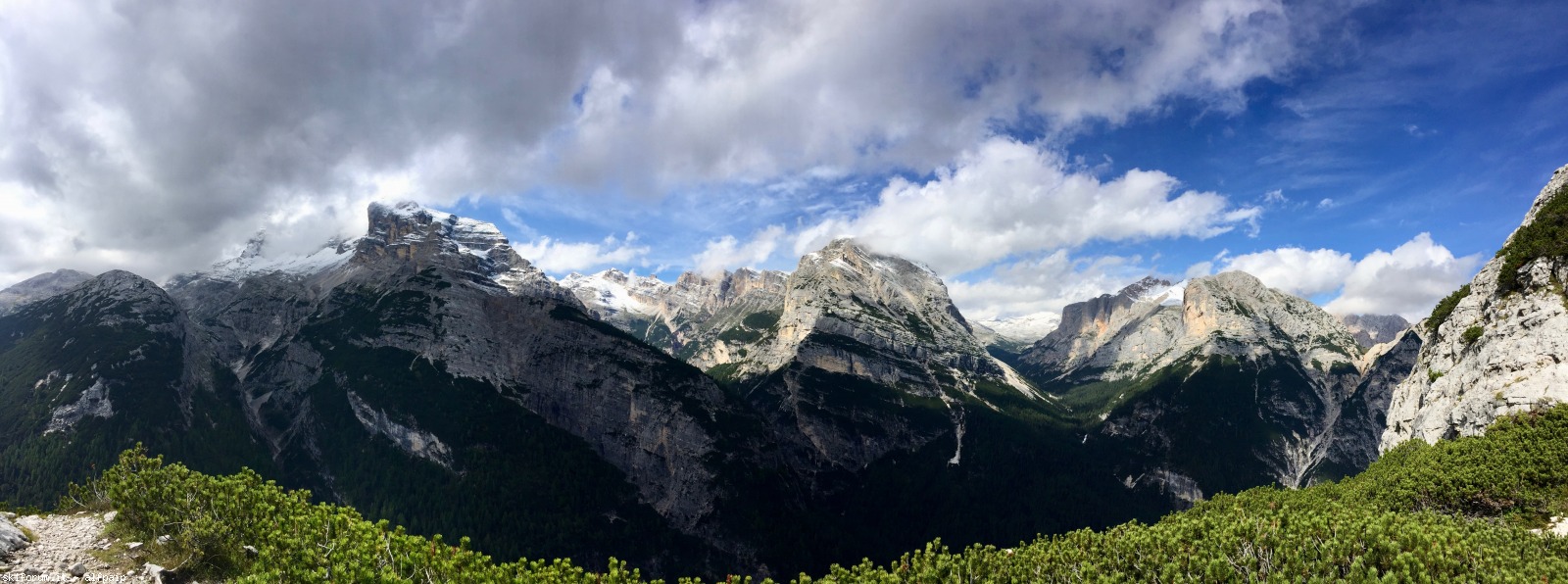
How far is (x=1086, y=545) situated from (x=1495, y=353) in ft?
274

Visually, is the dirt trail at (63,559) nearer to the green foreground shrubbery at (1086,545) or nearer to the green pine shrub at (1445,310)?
the green foreground shrubbery at (1086,545)

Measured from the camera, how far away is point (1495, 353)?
94938 mm

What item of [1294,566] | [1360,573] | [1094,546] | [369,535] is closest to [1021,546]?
[1094,546]

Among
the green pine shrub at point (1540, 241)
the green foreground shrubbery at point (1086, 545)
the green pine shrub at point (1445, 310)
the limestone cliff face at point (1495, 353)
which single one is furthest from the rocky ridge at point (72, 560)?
the green pine shrub at point (1445, 310)

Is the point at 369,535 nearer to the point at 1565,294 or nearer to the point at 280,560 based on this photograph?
the point at 280,560

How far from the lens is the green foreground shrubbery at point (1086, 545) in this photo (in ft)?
147

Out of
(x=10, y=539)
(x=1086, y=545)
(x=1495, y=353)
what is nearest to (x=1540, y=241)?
(x=1495, y=353)

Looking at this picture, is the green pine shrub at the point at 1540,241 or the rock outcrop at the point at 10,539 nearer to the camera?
the rock outcrop at the point at 10,539

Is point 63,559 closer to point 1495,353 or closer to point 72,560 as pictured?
point 72,560

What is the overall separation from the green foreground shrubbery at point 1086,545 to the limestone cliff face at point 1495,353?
15395mm

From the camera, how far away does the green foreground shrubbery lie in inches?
1758

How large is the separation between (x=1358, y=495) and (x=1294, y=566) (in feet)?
180

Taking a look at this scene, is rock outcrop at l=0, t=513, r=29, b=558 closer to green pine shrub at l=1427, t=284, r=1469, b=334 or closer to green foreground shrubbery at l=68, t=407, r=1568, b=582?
green foreground shrubbery at l=68, t=407, r=1568, b=582

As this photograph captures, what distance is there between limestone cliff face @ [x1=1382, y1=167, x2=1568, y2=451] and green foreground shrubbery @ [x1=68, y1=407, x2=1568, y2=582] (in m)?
15.4
